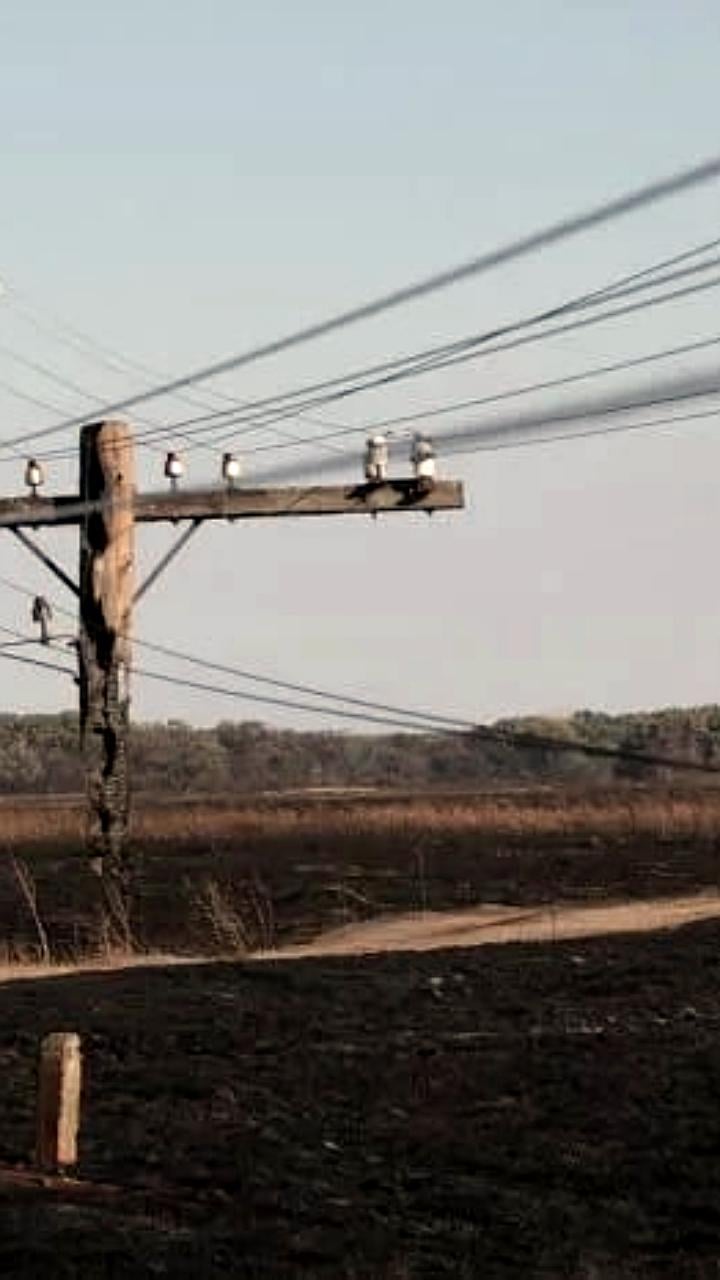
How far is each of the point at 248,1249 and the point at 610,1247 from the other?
4.91 feet

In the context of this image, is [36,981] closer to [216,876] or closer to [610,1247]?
[610,1247]

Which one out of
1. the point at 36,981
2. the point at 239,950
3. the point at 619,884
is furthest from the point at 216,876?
the point at 36,981

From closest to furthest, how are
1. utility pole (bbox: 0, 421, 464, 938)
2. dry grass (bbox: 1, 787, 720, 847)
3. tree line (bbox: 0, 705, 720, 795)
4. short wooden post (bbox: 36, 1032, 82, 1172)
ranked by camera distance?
short wooden post (bbox: 36, 1032, 82, 1172) < utility pole (bbox: 0, 421, 464, 938) < dry grass (bbox: 1, 787, 720, 847) < tree line (bbox: 0, 705, 720, 795)

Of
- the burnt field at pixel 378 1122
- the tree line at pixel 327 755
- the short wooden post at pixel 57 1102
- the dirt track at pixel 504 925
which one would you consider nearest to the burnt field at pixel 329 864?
the dirt track at pixel 504 925

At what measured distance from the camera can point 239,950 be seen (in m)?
23.6

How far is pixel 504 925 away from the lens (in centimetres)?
2791

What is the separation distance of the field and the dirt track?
1320mm

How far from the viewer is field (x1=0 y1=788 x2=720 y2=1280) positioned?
9523 millimetres

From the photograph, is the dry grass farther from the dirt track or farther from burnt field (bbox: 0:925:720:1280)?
burnt field (bbox: 0:925:720:1280)

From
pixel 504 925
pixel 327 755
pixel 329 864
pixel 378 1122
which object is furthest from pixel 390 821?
pixel 327 755

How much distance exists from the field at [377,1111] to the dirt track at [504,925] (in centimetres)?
132

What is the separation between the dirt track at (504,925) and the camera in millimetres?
24984

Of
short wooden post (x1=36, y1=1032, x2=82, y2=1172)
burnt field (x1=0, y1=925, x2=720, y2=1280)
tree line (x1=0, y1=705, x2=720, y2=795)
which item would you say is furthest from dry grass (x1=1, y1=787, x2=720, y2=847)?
tree line (x1=0, y1=705, x2=720, y2=795)

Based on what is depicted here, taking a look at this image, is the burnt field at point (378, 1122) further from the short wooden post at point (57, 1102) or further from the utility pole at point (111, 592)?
the utility pole at point (111, 592)
